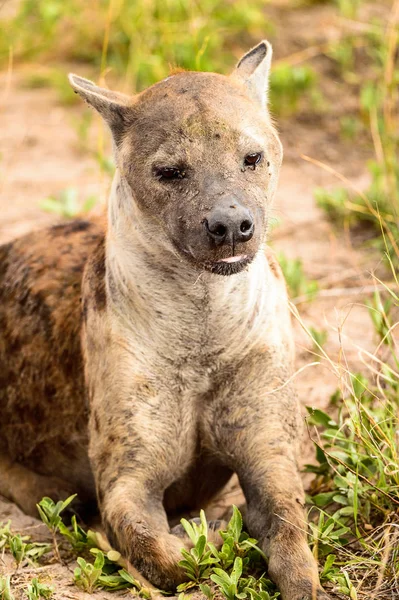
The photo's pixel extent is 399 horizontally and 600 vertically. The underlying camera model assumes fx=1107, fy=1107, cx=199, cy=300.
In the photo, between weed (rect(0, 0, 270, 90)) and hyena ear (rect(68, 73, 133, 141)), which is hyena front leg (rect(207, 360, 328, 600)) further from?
weed (rect(0, 0, 270, 90))

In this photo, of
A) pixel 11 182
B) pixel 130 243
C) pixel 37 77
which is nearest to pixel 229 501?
pixel 130 243


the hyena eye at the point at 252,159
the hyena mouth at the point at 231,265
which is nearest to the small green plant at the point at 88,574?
the hyena mouth at the point at 231,265

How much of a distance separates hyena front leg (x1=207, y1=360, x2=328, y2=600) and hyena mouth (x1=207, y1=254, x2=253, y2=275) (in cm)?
45

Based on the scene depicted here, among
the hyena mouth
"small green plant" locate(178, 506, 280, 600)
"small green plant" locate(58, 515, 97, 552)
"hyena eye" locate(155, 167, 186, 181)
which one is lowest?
"small green plant" locate(58, 515, 97, 552)

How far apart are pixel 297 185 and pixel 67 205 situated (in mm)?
1422

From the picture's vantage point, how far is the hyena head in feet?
10.3

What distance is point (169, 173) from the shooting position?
330cm

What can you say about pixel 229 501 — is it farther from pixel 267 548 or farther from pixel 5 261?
pixel 5 261

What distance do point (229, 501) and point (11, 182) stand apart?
124 inches

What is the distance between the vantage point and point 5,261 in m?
4.37

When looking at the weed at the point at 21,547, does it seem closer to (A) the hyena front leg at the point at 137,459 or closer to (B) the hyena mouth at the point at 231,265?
(A) the hyena front leg at the point at 137,459

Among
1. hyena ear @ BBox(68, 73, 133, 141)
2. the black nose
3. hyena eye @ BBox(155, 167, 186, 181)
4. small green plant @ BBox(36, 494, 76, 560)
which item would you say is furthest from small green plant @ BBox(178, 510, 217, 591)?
hyena ear @ BBox(68, 73, 133, 141)

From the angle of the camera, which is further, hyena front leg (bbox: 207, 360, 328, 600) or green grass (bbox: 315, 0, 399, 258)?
green grass (bbox: 315, 0, 399, 258)

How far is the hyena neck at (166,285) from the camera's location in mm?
3438
